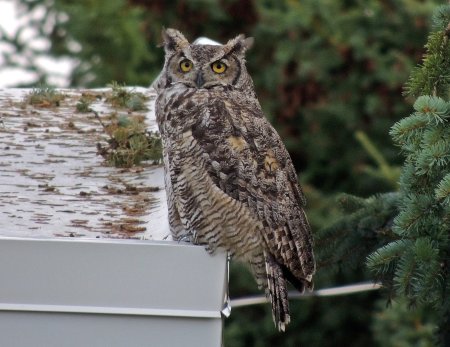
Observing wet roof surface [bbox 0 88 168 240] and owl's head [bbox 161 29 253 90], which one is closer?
wet roof surface [bbox 0 88 168 240]

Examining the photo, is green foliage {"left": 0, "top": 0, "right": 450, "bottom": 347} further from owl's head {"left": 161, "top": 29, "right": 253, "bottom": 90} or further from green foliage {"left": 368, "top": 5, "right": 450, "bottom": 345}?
green foliage {"left": 368, "top": 5, "right": 450, "bottom": 345}

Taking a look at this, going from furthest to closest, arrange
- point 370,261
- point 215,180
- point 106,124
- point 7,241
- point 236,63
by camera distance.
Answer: point 106,124, point 236,63, point 215,180, point 370,261, point 7,241

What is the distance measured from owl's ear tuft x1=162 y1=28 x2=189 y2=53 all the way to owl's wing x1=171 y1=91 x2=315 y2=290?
0.72 meters

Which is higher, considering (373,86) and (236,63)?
(236,63)

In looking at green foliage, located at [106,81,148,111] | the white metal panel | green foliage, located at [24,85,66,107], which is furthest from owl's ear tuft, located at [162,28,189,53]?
the white metal panel

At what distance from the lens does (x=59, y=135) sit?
18.2ft

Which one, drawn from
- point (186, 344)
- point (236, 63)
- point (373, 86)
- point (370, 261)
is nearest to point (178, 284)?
point (186, 344)

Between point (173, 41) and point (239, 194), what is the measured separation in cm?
112

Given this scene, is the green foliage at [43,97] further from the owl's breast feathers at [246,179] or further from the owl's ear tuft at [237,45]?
the owl's breast feathers at [246,179]

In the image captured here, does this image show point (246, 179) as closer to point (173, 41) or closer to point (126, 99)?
point (173, 41)

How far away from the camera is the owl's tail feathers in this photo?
4477 millimetres

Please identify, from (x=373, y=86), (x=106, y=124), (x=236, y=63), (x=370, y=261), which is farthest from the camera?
(x=373, y=86)

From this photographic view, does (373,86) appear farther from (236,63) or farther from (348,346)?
(236,63)

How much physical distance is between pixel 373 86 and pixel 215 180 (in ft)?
20.8
